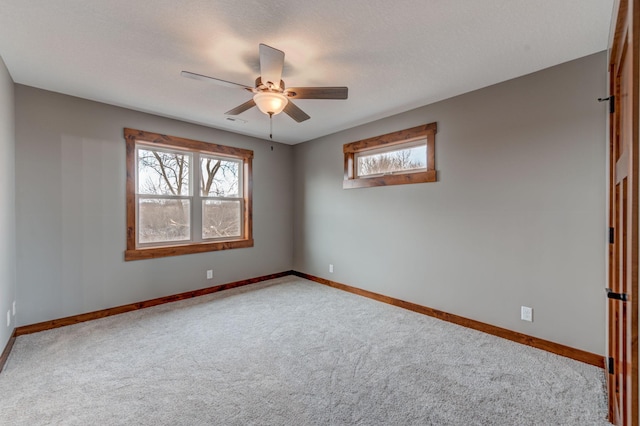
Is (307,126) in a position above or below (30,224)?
above

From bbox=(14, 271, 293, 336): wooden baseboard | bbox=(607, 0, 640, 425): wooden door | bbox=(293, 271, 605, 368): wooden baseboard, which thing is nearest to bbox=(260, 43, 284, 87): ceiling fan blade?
bbox=(607, 0, 640, 425): wooden door

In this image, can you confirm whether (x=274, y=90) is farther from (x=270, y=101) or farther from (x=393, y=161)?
(x=393, y=161)

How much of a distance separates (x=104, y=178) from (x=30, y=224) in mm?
819

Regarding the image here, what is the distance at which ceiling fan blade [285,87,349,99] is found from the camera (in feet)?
7.50

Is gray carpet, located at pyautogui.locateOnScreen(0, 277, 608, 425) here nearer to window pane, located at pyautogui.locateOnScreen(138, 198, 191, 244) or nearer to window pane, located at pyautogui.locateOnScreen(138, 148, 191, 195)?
window pane, located at pyautogui.locateOnScreen(138, 198, 191, 244)

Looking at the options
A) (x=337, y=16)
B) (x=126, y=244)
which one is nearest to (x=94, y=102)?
(x=126, y=244)

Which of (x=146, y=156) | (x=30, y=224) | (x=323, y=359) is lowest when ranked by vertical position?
(x=323, y=359)

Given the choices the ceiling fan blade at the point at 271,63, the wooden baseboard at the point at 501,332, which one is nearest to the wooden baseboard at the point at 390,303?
the wooden baseboard at the point at 501,332

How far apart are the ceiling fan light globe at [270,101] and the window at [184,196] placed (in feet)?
7.16

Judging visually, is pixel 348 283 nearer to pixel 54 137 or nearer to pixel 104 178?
pixel 104 178

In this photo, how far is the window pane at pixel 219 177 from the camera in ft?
14.5

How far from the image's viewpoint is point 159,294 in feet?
12.8

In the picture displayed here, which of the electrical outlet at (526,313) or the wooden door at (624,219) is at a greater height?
the wooden door at (624,219)

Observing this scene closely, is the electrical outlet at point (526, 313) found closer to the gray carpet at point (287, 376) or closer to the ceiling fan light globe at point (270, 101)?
the gray carpet at point (287, 376)
